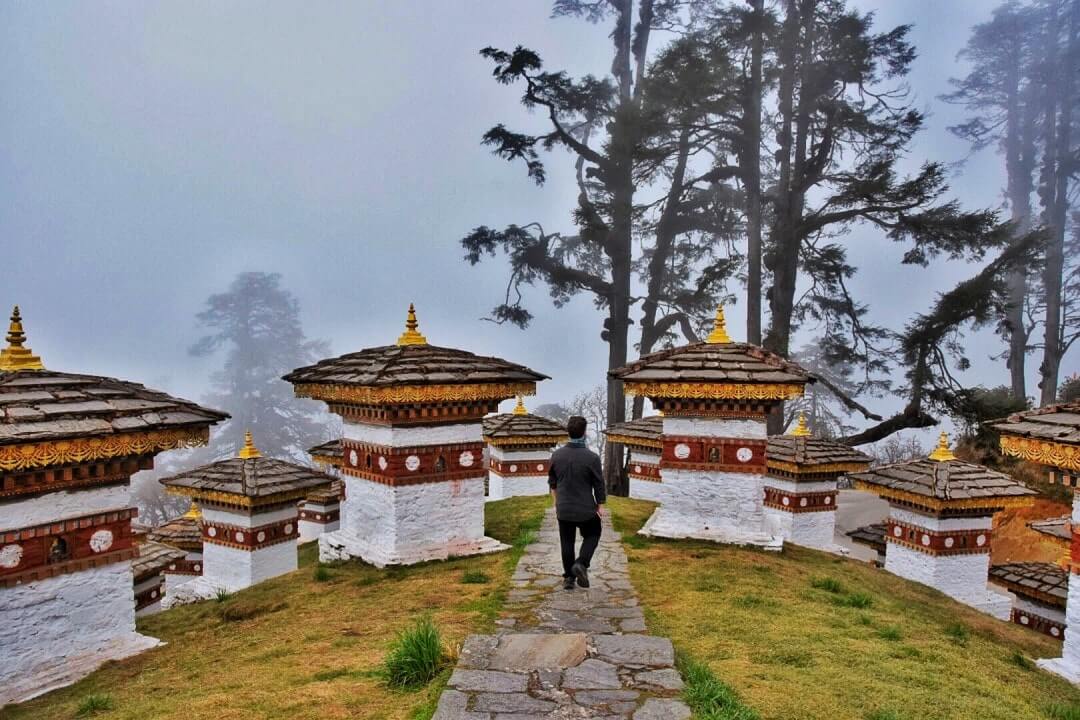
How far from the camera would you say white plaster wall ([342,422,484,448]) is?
679 centimetres

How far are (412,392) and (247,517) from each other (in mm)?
3707

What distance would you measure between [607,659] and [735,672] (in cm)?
76

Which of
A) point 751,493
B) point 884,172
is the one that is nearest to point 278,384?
point 884,172

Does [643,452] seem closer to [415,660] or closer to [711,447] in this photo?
[711,447]

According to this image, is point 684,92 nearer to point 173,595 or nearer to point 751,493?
point 751,493

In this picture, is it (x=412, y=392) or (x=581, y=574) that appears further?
(x=412, y=392)

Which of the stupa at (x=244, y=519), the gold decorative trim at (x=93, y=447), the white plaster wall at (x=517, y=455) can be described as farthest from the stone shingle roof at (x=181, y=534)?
the gold decorative trim at (x=93, y=447)

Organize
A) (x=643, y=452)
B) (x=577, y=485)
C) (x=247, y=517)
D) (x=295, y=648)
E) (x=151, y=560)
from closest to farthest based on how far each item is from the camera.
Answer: (x=295, y=648) < (x=577, y=485) < (x=247, y=517) < (x=151, y=560) < (x=643, y=452)

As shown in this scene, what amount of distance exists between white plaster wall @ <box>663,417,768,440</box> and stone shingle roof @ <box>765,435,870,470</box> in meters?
3.78

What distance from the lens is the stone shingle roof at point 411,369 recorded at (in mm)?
6629

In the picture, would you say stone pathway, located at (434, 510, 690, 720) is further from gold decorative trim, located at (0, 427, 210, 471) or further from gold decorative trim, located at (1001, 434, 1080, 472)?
gold decorative trim, located at (1001, 434, 1080, 472)

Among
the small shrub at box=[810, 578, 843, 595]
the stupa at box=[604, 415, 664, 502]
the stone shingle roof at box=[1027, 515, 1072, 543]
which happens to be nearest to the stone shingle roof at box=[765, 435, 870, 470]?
the stupa at box=[604, 415, 664, 502]

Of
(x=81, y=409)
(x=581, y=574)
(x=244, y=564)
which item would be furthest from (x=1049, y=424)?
(x=244, y=564)

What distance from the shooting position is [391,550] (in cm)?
680
